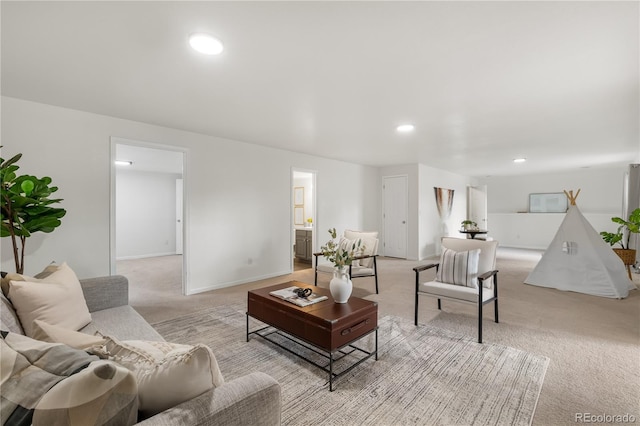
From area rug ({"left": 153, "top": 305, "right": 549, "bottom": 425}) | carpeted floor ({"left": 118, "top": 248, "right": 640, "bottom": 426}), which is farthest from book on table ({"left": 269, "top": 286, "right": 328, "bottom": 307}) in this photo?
carpeted floor ({"left": 118, "top": 248, "right": 640, "bottom": 426})

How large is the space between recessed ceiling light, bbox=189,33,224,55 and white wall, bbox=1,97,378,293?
7.36ft

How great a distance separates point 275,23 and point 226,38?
1.18 feet

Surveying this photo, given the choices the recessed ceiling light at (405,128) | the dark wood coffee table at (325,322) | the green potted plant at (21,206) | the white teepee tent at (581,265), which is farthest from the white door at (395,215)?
the green potted plant at (21,206)

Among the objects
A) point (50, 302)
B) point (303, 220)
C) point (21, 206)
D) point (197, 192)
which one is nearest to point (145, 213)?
point (303, 220)

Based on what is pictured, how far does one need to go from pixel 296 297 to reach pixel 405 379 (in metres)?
1.03

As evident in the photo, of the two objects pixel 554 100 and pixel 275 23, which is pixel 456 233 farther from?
pixel 275 23

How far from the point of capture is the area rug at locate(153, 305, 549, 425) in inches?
70.6

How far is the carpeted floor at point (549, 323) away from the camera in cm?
197

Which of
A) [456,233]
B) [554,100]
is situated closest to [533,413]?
[554,100]

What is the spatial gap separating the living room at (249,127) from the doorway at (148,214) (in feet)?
6.50

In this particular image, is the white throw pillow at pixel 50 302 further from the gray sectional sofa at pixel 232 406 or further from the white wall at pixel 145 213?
the white wall at pixel 145 213

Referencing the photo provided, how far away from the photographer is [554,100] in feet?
9.68

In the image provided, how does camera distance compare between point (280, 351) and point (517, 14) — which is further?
point (280, 351)

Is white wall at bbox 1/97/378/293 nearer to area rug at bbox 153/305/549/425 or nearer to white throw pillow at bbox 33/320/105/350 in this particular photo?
area rug at bbox 153/305/549/425
